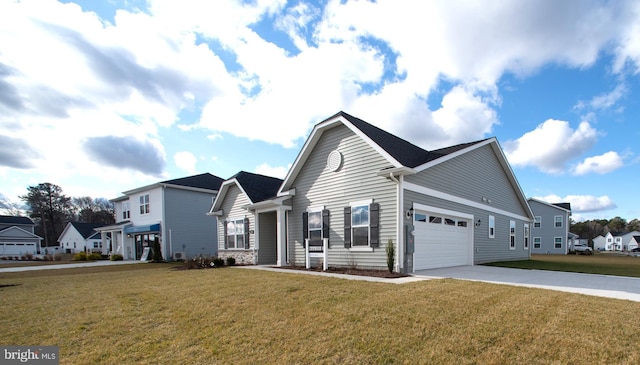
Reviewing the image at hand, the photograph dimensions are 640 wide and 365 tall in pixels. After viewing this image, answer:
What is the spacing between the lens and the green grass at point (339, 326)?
365 centimetres

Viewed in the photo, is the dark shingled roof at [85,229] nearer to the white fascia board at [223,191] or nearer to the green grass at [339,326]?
the white fascia board at [223,191]

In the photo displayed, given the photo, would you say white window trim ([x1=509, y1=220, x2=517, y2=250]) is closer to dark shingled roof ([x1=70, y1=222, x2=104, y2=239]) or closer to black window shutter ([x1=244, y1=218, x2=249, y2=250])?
A: black window shutter ([x1=244, y1=218, x2=249, y2=250])

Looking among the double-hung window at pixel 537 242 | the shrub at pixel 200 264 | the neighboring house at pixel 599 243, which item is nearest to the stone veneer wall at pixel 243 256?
the shrub at pixel 200 264

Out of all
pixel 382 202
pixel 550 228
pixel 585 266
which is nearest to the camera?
pixel 382 202

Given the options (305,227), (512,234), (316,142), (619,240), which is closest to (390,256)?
(305,227)

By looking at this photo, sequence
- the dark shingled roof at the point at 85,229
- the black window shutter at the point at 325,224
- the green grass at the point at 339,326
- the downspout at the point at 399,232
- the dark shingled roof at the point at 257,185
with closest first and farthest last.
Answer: the green grass at the point at 339,326, the downspout at the point at 399,232, the black window shutter at the point at 325,224, the dark shingled roof at the point at 257,185, the dark shingled roof at the point at 85,229

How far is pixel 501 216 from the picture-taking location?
1711 cm

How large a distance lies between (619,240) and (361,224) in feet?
276

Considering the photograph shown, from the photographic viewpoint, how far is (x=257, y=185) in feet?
59.5

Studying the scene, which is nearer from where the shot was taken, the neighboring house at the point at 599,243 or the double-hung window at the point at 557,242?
the double-hung window at the point at 557,242

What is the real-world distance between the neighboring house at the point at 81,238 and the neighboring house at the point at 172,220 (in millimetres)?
20592

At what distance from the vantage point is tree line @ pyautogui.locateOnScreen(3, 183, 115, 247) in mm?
51844

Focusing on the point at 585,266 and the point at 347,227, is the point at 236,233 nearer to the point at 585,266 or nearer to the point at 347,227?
the point at 347,227

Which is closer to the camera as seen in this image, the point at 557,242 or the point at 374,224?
the point at 374,224
